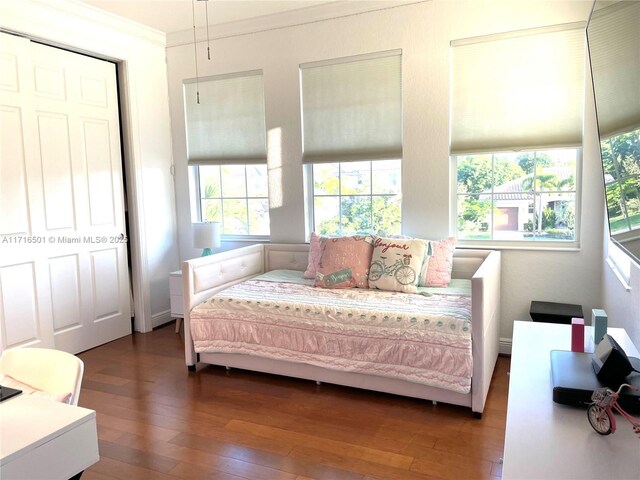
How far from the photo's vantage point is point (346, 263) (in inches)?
138

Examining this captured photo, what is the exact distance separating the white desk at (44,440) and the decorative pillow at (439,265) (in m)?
2.57

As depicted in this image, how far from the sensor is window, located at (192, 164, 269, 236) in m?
4.43

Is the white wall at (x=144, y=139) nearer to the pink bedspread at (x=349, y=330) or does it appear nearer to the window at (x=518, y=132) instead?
the pink bedspread at (x=349, y=330)

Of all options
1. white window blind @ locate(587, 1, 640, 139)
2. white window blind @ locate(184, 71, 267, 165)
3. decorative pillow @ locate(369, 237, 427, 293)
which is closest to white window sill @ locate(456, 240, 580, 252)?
decorative pillow @ locate(369, 237, 427, 293)

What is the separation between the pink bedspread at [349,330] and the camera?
2633 mm

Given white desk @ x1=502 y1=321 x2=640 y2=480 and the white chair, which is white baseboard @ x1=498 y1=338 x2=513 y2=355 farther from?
the white chair

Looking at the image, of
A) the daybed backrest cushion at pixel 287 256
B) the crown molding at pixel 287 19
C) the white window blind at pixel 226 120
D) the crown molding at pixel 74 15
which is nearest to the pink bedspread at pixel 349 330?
the daybed backrest cushion at pixel 287 256

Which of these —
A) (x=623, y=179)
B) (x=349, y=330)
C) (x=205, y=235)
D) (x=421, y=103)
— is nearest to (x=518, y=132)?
(x=421, y=103)

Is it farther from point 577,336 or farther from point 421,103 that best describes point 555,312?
point 421,103

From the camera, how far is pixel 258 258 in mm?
4148

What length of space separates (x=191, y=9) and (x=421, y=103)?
6.65 ft

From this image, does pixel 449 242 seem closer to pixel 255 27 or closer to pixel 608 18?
pixel 608 18

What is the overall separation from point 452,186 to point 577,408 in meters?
2.54

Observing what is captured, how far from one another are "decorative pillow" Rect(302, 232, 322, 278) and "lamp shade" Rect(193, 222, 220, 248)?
0.88 meters
